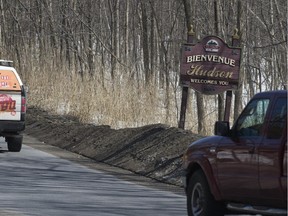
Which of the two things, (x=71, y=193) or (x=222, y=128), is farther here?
(x=71, y=193)

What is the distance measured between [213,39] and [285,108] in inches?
437

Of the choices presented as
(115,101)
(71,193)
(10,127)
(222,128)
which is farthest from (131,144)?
(222,128)

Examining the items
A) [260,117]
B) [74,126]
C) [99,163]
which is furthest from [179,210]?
[74,126]

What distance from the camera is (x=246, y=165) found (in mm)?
10086

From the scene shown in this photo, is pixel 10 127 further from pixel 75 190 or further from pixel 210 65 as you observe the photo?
pixel 75 190

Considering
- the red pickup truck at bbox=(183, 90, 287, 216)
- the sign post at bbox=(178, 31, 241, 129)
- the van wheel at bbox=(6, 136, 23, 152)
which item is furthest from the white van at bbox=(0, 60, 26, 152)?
the red pickup truck at bbox=(183, 90, 287, 216)

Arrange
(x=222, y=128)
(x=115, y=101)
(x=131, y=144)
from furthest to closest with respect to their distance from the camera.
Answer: (x=115, y=101)
(x=131, y=144)
(x=222, y=128)

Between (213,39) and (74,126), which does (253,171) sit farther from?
(74,126)

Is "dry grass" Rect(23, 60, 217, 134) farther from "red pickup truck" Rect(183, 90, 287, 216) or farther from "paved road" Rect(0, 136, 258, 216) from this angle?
"red pickup truck" Rect(183, 90, 287, 216)

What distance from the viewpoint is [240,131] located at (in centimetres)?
1055

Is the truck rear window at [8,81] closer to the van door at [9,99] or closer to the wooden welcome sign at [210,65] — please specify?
the van door at [9,99]

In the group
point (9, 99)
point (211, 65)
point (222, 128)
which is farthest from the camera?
point (9, 99)

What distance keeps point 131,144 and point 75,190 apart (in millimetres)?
6268

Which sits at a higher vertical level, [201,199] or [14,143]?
[201,199]
